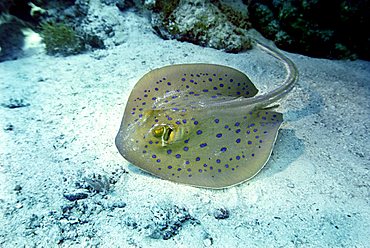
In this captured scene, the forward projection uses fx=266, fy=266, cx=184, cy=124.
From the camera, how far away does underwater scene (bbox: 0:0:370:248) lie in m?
2.75

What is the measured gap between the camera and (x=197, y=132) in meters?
3.39

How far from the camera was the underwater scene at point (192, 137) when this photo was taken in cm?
275

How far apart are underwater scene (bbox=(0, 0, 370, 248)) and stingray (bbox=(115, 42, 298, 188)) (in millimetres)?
17

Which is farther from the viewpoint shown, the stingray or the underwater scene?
the stingray

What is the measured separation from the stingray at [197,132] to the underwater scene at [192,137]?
17 mm

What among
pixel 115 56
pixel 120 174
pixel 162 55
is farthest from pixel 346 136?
pixel 115 56

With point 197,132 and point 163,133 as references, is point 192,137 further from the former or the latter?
point 163,133

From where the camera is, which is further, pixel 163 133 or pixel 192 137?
pixel 192 137

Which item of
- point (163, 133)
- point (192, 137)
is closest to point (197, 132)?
point (192, 137)

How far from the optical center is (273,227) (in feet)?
9.23

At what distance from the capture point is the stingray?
3.11m

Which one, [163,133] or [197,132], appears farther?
[197,132]

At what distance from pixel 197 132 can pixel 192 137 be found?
10 cm

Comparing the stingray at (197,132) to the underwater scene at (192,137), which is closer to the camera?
the underwater scene at (192,137)
